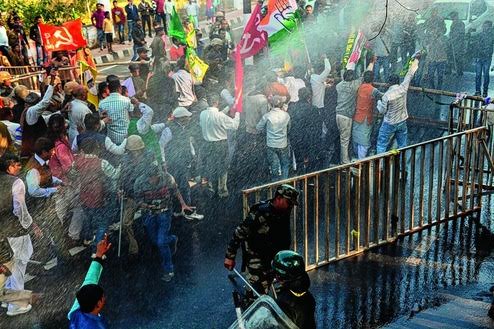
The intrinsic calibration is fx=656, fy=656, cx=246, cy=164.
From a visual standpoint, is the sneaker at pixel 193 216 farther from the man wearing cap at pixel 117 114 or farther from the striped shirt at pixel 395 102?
the striped shirt at pixel 395 102

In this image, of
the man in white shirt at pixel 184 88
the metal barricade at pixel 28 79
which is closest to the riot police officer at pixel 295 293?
the man in white shirt at pixel 184 88

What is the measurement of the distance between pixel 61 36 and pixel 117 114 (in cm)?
391

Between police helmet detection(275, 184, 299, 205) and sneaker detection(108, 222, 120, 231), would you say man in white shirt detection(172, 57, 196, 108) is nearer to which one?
sneaker detection(108, 222, 120, 231)

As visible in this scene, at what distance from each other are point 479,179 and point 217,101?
360 cm

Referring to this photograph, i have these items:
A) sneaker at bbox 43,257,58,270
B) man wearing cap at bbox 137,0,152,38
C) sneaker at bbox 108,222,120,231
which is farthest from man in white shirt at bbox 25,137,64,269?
man wearing cap at bbox 137,0,152,38

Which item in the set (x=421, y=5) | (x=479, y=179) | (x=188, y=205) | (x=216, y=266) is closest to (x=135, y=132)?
(x=188, y=205)

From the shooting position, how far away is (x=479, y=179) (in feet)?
27.3

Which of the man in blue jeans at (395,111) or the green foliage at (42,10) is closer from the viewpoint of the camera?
the man in blue jeans at (395,111)

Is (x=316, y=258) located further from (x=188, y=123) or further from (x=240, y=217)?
(x=188, y=123)

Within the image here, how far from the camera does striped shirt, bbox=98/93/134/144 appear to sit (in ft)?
28.7

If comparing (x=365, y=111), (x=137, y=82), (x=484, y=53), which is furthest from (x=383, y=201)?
(x=484, y=53)

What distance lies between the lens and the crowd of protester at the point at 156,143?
277 inches

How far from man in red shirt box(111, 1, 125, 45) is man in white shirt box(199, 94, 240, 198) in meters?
15.1

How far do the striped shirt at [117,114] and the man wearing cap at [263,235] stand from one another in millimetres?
3579
